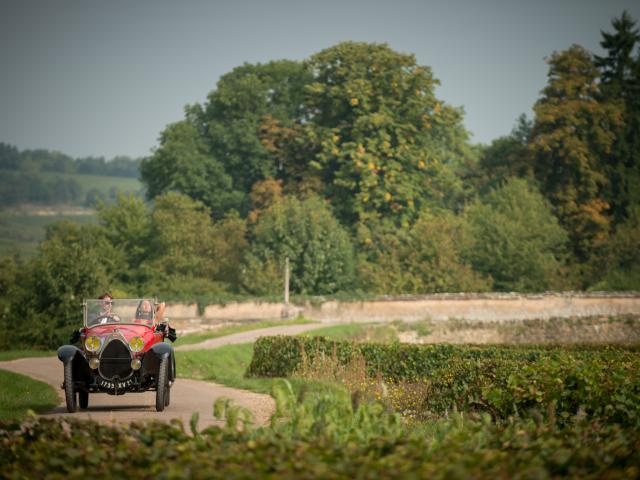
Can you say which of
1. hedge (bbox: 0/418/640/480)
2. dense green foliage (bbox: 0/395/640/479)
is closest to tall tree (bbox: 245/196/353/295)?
dense green foliage (bbox: 0/395/640/479)

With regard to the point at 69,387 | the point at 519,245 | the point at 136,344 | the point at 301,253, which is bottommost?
the point at 69,387

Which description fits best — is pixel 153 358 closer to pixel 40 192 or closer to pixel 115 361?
pixel 115 361

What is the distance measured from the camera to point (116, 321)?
15742mm

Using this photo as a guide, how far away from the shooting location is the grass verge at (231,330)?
37.3 meters

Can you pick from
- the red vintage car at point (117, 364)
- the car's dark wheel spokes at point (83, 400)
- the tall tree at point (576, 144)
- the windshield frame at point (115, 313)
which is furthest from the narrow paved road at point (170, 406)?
the tall tree at point (576, 144)

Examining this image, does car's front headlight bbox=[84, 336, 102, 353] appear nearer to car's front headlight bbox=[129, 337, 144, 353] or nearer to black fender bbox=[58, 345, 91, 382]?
black fender bbox=[58, 345, 91, 382]

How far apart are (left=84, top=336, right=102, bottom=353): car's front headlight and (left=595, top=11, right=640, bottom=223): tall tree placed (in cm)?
5277

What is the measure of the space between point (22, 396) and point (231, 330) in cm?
2481

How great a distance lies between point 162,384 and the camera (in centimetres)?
1477

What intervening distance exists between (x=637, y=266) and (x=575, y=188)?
7.57m

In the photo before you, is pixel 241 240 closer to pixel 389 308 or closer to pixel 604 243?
pixel 389 308

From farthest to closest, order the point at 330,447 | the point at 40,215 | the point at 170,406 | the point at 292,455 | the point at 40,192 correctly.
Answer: the point at 40,192 < the point at 40,215 < the point at 170,406 < the point at 330,447 < the point at 292,455


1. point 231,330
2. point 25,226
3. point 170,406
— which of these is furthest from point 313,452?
point 25,226

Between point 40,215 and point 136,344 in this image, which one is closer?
point 136,344
